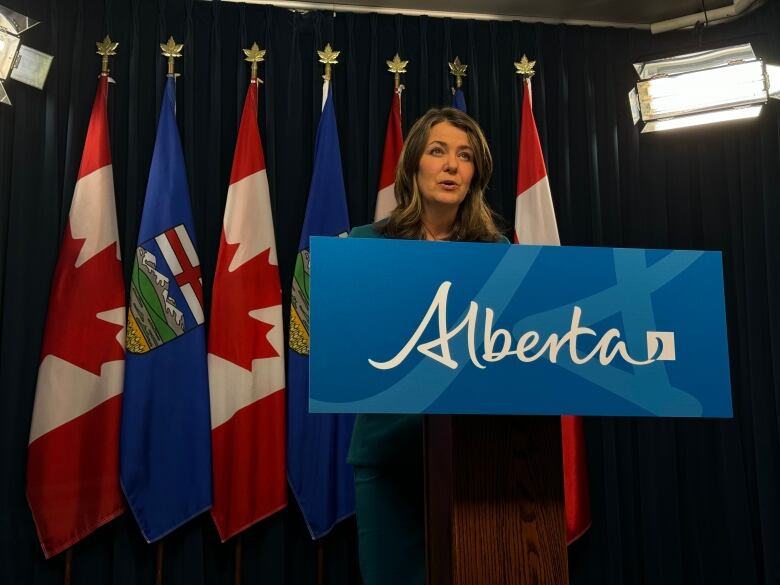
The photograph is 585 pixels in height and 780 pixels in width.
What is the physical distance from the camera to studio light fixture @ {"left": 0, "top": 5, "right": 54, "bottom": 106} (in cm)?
279

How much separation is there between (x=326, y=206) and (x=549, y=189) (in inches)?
38.4

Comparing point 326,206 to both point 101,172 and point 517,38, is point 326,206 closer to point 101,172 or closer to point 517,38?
point 101,172

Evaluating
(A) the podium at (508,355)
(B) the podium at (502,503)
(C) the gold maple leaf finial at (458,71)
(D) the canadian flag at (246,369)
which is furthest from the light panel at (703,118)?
(B) the podium at (502,503)

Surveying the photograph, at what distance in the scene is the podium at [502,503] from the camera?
109 centimetres

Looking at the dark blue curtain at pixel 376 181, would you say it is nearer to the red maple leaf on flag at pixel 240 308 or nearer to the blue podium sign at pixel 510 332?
the red maple leaf on flag at pixel 240 308

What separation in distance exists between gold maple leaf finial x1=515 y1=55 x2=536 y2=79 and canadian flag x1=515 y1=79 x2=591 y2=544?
4cm

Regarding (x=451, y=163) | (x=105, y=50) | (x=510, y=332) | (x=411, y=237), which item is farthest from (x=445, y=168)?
(x=105, y=50)

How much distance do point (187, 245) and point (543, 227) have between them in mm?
1463

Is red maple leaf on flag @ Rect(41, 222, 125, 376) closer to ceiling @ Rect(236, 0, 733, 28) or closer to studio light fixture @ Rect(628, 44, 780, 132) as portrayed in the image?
ceiling @ Rect(236, 0, 733, 28)

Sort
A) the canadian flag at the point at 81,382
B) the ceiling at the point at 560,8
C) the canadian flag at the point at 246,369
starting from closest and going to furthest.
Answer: the canadian flag at the point at 81,382 < the canadian flag at the point at 246,369 < the ceiling at the point at 560,8

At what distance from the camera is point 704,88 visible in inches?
118

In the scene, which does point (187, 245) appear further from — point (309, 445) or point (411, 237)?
point (411, 237)

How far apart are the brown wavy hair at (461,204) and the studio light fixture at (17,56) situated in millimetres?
1759

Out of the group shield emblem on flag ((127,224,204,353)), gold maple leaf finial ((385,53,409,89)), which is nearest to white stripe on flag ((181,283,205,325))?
shield emblem on flag ((127,224,204,353))
